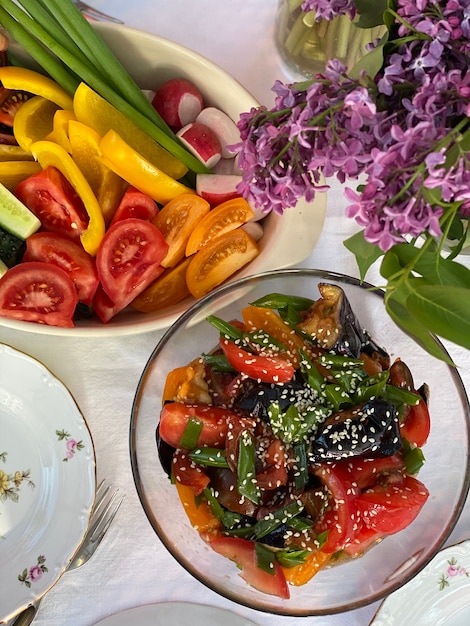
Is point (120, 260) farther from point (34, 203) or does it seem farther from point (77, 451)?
point (77, 451)

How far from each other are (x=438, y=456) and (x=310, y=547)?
0.26 m

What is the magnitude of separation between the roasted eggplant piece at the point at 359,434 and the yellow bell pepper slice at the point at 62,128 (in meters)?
0.59

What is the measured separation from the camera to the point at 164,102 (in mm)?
1056

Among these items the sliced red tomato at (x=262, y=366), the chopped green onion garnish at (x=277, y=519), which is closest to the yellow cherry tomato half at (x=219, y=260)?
the sliced red tomato at (x=262, y=366)

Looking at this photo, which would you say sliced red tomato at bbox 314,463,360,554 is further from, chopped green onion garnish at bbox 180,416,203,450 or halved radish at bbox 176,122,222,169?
halved radish at bbox 176,122,222,169

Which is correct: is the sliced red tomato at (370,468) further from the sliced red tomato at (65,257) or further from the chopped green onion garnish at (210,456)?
the sliced red tomato at (65,257)

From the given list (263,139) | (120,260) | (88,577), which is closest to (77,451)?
(88,577)

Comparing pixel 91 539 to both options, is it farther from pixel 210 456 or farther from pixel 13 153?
pixel 13 153

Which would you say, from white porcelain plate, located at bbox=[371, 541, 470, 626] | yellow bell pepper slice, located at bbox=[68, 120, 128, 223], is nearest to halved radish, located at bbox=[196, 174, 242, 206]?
yellow bell pepper slice, located at bbox=[68, 120, 128, 223]

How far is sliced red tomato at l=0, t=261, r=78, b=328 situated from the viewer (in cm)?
99

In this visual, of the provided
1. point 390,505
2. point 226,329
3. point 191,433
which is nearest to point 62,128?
point 226,329

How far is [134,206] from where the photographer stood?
1.03 metres

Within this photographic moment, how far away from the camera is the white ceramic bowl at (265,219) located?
39.1 inches

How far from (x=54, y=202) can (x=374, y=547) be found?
29.7 inches
